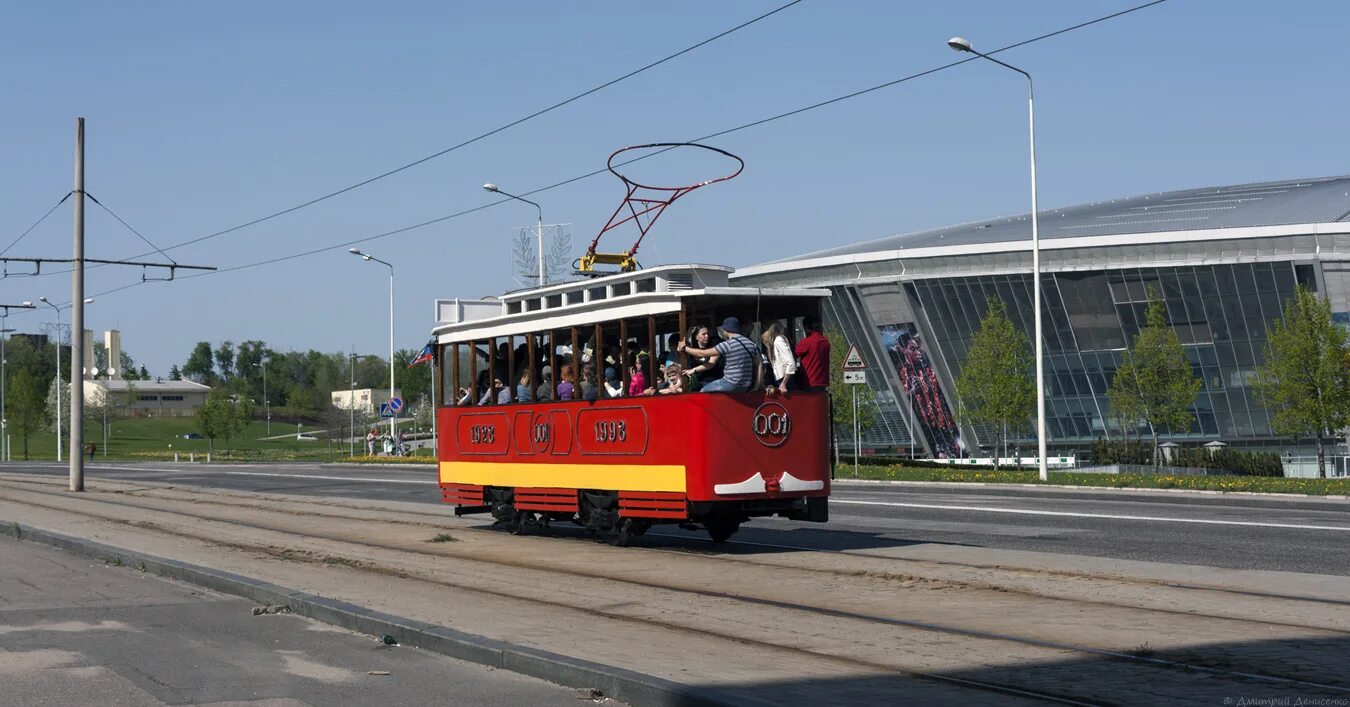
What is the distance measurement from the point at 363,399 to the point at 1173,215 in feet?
324

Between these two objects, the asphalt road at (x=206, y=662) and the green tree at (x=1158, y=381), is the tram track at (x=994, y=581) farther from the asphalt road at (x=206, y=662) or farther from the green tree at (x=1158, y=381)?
the green tree at (x=1158, y=381)

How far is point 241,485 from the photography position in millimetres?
38656

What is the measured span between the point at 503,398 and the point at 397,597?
7140mm

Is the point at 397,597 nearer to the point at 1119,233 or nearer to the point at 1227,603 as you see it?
the point at 1227,603

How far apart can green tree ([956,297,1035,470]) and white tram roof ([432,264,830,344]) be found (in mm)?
29254

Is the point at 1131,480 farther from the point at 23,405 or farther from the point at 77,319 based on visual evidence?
the point at 23,405

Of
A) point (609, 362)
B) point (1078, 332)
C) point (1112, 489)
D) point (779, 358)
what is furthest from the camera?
point (1078, 332)

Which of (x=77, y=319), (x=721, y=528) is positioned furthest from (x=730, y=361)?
(x=77, y=319)

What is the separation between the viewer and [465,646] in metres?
9.00

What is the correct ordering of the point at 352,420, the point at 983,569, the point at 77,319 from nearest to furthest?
the point at 983,569
the point at 77,319
the point at 352,420

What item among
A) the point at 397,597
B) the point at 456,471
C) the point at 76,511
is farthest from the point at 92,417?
the point at 397,597

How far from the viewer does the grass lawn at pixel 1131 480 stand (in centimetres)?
2658

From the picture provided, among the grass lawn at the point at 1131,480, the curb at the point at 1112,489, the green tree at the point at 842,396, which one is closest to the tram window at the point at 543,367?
the curb at the point at 1112,489

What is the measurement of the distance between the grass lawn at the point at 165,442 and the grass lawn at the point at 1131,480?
58.3 m
